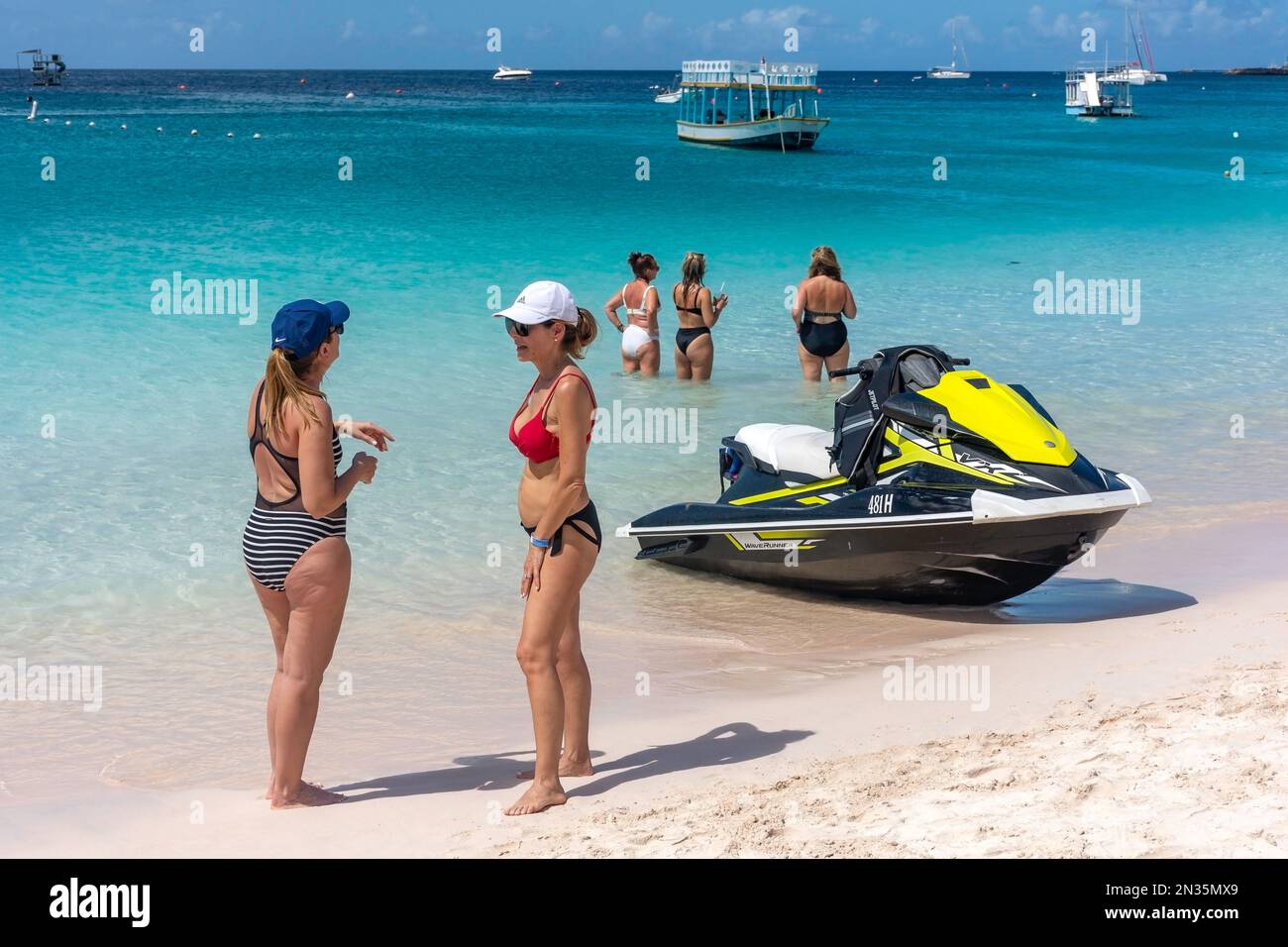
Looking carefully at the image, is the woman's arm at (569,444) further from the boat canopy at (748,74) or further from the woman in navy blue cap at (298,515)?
the boat canopy at (748,74)

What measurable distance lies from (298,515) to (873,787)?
194cm

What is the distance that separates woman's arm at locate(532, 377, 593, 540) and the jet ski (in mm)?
2412

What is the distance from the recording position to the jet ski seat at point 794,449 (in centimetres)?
664

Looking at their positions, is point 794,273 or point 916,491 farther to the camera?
point 794,273

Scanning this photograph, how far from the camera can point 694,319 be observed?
456 inches

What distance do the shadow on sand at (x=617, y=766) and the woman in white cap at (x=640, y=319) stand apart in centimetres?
666

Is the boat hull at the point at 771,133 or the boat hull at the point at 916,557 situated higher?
the boat hull at the point at 771,133

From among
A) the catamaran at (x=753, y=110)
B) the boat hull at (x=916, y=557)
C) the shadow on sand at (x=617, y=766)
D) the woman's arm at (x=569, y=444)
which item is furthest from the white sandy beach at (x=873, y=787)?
the catamaran at (x=753, y=110)

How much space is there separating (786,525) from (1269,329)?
11234 millimetres

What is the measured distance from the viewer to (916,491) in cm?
597

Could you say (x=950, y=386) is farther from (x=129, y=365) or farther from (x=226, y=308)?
(x=226, y=308)

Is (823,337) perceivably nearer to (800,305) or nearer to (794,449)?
(800,305)

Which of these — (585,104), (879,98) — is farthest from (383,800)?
(879,98)

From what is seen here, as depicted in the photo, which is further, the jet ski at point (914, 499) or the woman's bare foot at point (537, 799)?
the jet ski at point (914, 499)
